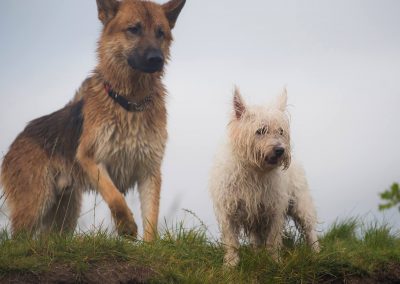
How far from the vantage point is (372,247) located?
7219 millimetres

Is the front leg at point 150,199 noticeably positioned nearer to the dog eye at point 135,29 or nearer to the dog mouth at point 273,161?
the dog mouth at point 273,161

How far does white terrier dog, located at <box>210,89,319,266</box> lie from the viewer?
6.24m

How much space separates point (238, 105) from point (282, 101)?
0.47 meters

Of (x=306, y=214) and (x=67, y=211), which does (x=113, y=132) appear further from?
(x=306, y=214)

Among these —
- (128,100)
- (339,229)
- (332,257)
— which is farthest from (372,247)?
(128,100)

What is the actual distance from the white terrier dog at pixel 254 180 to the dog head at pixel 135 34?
1.20 m

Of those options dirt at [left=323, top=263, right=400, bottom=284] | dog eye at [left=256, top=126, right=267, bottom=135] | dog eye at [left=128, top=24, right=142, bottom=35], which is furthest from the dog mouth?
dog eye at [left=128, top=24, right=142, bottom=35]

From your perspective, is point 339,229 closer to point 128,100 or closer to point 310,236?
point 310,236

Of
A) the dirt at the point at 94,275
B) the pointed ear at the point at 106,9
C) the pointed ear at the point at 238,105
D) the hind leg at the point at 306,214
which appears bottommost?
the dirt at the point at 94,275

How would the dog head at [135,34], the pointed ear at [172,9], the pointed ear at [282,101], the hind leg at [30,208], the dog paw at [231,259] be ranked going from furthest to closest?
1. the hind leg at [30,208]
2. the pointed ear at [172,9]
3. the dog head at [135,34]
4. the pointed ear at [282,101]
5. the dog paw at [231,259]

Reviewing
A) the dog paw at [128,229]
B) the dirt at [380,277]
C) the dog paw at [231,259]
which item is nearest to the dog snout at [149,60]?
the dog paw at [128,229]

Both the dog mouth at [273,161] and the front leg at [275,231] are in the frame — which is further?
the front leg at [275,231]

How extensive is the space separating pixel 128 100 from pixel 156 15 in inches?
41.0

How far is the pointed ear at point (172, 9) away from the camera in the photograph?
24.7ft
